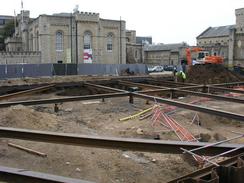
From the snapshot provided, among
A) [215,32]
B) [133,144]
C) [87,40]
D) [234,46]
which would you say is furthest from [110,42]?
[133,144]

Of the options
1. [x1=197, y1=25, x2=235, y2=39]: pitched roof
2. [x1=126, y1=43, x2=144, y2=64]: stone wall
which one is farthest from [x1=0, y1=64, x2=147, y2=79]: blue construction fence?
[x1=197, y1=25, x2=235, y2=39]: pitched roof

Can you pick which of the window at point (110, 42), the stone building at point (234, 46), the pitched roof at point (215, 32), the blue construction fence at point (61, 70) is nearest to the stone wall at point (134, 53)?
the window at point (110, 42)

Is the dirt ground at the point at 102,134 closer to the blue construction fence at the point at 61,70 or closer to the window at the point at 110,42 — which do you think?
the blue construction fence at the point at 61,70

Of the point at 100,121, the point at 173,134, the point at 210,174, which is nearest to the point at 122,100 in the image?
the point at 100,121

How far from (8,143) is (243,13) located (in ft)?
262

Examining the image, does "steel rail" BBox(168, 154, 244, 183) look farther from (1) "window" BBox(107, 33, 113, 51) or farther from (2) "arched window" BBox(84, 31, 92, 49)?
(1) "window" BBox(107, 33, 113, 51)

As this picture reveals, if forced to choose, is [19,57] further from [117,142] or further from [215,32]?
[215,32]

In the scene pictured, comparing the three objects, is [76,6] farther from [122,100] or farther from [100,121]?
[100,121]

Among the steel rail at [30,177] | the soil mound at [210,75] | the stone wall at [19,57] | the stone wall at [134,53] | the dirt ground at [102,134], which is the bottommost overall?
the dirt ground at [102,134]

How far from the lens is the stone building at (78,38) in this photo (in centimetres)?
5406

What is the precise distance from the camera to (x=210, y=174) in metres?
3.87

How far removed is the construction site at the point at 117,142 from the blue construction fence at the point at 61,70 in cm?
1942

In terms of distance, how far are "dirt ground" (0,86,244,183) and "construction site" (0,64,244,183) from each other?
2 centimetres

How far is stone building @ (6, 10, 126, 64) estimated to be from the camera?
54062 millimetres
